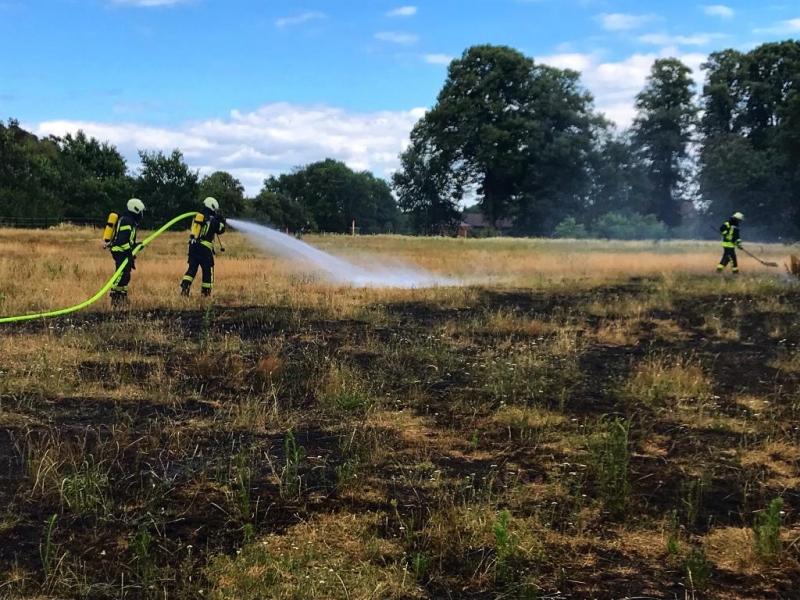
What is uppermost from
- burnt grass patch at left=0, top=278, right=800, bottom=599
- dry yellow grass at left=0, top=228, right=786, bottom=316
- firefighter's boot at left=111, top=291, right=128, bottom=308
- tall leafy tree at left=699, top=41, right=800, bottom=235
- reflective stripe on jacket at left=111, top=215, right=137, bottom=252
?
tall leafy tree at left=699, top=41, right=800, bottom=235

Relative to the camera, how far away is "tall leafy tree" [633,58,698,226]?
49812 millimetres

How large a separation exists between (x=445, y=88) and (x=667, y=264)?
36.7m

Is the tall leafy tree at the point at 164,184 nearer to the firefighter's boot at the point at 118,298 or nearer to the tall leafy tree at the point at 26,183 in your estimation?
the tall leafy tree at the point at 26,183

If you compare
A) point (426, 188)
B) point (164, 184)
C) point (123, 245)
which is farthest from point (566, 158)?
point (123, 245)

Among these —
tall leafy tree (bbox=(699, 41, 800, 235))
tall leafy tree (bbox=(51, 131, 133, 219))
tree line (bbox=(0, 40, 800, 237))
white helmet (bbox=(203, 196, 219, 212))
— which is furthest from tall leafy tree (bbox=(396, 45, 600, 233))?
white helmet (bbox=(203, 196, 219, 212))

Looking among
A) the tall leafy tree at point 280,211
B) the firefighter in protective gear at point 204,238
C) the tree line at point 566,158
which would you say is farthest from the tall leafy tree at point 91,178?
the firefighter in protective gear at point 204,238

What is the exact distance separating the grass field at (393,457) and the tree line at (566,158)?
39.0 meters

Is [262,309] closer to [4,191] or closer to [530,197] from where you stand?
[4,191]

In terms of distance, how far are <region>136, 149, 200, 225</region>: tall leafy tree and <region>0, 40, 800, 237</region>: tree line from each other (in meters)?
0.08

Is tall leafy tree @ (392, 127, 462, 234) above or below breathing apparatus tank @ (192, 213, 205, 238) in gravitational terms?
above

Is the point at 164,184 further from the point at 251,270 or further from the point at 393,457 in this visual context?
the point at 393,457

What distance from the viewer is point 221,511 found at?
396cm

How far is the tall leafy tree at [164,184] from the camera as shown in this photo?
154 ft

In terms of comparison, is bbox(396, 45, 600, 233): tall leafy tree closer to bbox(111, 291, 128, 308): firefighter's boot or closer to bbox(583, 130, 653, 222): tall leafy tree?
bbox(583, 130, 653, 222): tall leafy tree
